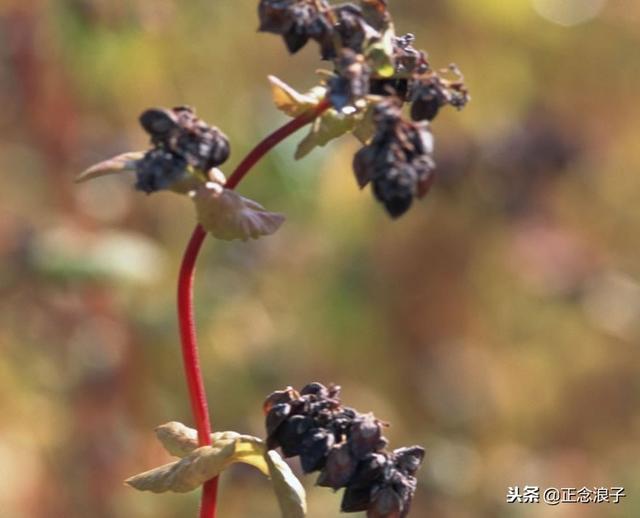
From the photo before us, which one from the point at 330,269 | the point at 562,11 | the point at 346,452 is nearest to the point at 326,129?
the point at 346,452

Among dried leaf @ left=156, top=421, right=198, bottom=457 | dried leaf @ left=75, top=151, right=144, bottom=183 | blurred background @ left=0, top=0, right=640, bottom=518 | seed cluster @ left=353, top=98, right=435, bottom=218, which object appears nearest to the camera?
seed cluster @ left=353, top=98, right=435, bottom=218

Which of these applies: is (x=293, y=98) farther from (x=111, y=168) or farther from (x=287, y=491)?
(x=287, y=491)

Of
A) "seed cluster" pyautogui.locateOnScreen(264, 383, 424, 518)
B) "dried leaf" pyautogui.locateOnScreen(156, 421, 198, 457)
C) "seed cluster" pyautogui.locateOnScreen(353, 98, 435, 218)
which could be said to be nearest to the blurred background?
"dried leaf" pyautogui.locateOnScreen(156, 421, 198, 457)

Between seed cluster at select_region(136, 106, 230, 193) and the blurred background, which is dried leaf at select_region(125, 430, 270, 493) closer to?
seed cluster at select_region(136, 106, 230, 193)

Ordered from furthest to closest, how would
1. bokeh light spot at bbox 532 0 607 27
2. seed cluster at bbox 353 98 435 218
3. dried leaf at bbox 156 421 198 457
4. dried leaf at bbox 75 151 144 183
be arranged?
bokeh light spot at bbox 532 0 607 27
dried leaf at bbox 156 421 198 457
dried leaf at bbox 75 151 144 183
seed cluster at bbox 353 98 435 218

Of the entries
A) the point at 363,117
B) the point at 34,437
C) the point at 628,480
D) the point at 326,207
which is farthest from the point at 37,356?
the point at 363,117

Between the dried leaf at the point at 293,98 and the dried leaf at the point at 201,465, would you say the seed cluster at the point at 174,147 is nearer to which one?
the dried leaf at the point at 293,98
